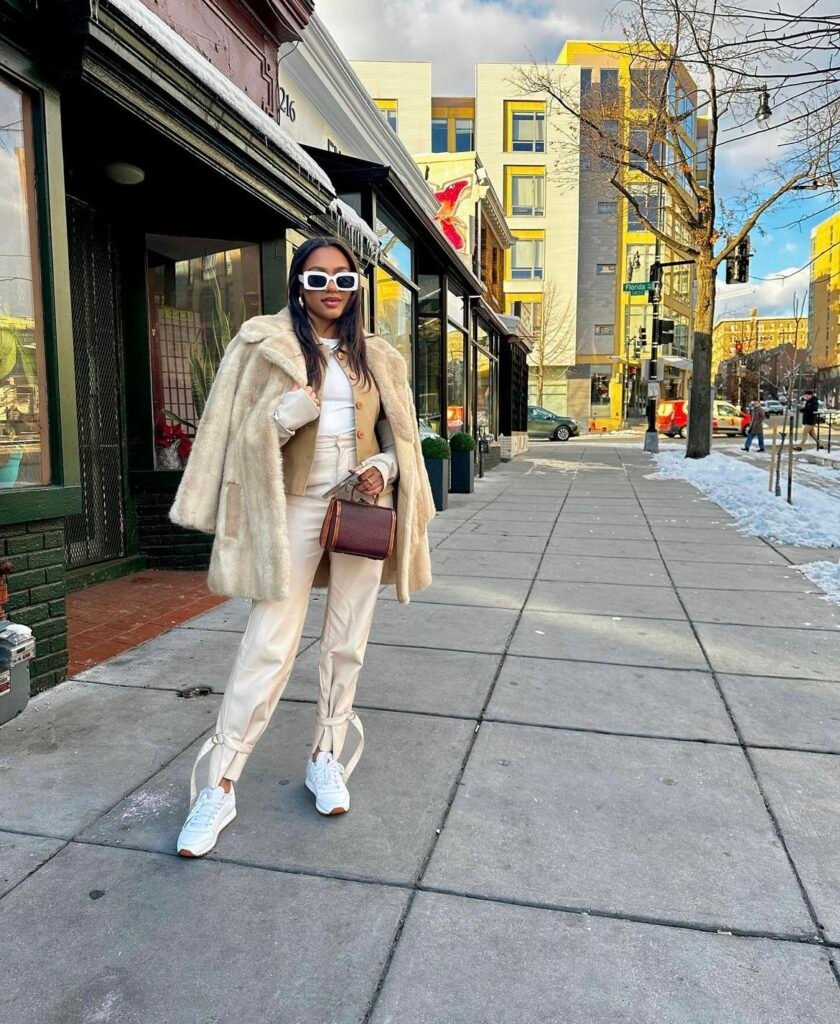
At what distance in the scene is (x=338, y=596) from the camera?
267 centimetres

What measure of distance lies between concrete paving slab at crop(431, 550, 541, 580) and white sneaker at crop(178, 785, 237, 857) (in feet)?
13.4

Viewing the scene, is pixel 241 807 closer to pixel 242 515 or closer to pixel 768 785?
pixel 242 515

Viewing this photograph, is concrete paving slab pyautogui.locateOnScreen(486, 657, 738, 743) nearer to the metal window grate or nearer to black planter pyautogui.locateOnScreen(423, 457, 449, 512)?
the metal window grate

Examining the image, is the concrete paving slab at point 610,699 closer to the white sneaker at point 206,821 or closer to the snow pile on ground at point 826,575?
the white sneaker at point 206,821

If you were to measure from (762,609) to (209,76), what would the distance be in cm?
499

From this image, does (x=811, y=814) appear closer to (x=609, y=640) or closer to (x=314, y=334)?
(x=609, y=640)

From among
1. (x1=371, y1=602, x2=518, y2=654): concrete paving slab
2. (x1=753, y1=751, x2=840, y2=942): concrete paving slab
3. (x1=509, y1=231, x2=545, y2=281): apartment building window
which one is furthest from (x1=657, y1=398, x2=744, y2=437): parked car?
(x1=753, y1=751, x2=840, y2=942): concrete paving slab

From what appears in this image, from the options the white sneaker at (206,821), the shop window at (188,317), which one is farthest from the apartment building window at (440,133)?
the white sneaker at (206,821)

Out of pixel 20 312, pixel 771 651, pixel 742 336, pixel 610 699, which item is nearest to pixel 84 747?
pixel 20 312

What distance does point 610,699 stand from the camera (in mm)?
3771

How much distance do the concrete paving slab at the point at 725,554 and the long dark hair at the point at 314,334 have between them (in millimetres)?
5077

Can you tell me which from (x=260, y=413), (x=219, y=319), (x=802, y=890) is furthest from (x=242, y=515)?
(x=219, y=319)

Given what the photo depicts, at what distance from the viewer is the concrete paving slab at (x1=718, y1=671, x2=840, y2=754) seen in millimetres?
3316

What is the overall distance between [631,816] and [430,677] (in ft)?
5.06
